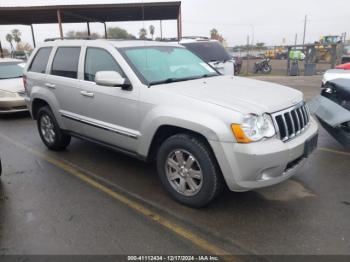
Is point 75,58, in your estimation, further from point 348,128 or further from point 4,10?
point 4,10

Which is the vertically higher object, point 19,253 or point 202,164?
point 202,164

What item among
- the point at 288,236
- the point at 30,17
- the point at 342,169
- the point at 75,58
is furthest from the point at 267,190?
the point at 30,17

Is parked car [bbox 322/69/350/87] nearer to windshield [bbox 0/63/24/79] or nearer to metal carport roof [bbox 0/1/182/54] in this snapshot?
windshield [bbox 0/63/24/79]

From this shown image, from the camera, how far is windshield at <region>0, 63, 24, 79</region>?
907cm

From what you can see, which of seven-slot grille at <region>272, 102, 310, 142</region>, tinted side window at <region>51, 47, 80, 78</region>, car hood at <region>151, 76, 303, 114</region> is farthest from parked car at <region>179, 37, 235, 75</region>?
seven-slot grille at <region>272, 102, 310, 142</region>

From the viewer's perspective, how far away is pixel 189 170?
132 inches

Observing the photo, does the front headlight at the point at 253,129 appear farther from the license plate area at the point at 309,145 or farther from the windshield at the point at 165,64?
the windshield at the point at 165,64

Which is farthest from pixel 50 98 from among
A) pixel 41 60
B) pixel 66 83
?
pixel 41 60

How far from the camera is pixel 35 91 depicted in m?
5.26

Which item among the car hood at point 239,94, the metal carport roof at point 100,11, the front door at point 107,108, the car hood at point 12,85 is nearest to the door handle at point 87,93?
the front door at point 107,108

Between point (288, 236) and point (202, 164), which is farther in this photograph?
point (202, 164)

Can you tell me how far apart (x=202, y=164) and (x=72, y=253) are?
1.45 metres

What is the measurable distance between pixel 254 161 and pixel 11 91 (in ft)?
24.5

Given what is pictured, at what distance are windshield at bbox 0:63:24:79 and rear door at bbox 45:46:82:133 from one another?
4914mm
